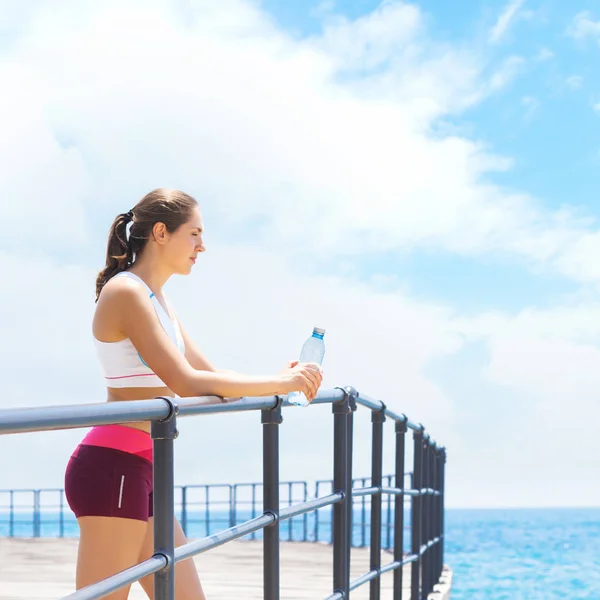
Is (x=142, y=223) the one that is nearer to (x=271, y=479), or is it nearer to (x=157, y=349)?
(x=157, y=349)

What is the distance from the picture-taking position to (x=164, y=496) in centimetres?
238

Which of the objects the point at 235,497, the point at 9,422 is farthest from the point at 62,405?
Answer: the point at 235,497

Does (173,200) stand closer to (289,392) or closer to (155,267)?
(155,267)

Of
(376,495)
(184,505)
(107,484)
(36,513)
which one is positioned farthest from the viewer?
(36,513)

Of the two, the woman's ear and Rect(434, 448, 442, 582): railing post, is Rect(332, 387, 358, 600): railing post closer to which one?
the woman's ear

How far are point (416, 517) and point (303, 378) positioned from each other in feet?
13.7

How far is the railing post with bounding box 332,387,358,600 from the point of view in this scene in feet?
13.4

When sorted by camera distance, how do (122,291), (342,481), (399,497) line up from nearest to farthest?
(122,291)
(342,481)
(399,497)

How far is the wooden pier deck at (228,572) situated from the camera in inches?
305

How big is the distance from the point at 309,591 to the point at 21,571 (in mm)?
3461

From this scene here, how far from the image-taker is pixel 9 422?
5.82 feet

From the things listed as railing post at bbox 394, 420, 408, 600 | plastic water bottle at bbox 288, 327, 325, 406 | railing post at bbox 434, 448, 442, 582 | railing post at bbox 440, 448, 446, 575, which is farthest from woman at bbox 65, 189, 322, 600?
railing post at bbox 440, 448, 446, 575

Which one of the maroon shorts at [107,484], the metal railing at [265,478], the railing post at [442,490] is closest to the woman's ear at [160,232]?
the metal railing at [265,478]

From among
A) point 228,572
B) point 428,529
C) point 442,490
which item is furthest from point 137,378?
point 442,490
